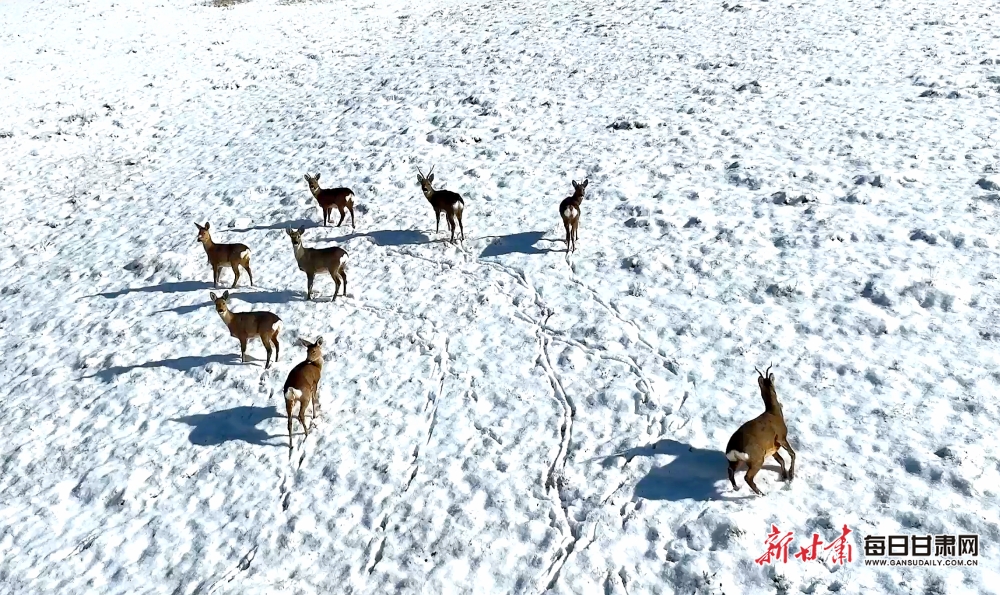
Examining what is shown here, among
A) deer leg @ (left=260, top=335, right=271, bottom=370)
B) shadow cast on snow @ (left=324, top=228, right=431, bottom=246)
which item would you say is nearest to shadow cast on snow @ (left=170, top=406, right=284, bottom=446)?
deer leg @ (left=260, top=335, right=271, bottom=370)

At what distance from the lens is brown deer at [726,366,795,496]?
7465mm

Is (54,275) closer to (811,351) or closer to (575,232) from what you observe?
(575,232)

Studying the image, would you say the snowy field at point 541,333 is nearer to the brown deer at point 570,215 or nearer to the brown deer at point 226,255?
the brown deer at point 570,215

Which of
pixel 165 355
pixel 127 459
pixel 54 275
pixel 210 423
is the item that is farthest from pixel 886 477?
pixel 54 275

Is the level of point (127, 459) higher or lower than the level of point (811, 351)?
lower

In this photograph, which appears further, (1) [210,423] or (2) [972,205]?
(2) [972,205]

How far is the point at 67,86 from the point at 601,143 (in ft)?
85.7

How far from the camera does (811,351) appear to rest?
32.3 ft

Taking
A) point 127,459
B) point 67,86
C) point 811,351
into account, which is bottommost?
point 127,459

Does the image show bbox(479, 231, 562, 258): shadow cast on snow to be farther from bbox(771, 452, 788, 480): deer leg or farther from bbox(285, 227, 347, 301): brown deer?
bbox(771, 452, 788, 480): deer leg

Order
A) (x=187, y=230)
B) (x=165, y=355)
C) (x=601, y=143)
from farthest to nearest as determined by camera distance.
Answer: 1. (x=601, y=143)
2. (x=187, y=230)
3. (x=165, y=355)

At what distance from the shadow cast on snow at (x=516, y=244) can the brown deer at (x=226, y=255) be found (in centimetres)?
501

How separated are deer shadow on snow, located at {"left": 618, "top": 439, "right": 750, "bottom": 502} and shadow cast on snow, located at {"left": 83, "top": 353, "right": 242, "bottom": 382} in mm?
7285

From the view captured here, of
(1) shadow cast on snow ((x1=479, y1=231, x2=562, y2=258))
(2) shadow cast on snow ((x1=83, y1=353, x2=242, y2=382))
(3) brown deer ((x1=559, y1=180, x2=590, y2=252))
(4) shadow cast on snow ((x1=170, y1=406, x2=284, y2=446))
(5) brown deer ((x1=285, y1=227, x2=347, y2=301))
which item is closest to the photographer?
(4) shadow cast on snow ((x1=170, y1=406, x2=284, y2=446))
